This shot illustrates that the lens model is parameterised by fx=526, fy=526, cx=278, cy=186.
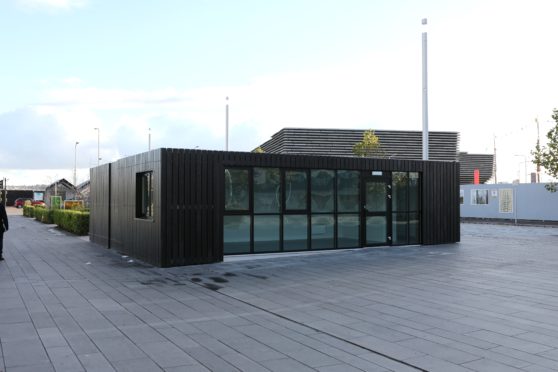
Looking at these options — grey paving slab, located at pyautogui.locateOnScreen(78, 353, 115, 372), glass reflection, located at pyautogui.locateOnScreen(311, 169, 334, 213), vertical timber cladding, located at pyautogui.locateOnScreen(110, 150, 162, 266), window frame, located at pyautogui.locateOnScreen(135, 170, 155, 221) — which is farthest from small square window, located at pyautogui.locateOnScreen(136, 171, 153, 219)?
grey paving slab, located at pyautogui.locateOnScreen(78, 353, 115, 372)

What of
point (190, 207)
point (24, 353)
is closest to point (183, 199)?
point (190, 207)

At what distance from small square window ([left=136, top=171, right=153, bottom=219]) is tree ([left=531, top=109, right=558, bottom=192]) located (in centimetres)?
2017

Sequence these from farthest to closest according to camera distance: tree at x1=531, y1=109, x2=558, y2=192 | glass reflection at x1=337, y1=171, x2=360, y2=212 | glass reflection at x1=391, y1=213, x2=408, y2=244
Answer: tree at x1=531, y1=109, x2=558, y2=192 → glass reflection at x1=391, y1=213, x2=408, y2=244 → glass reflection at x1=337, y1=171, x2=360, y2=212

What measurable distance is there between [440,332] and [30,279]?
26.5 feet

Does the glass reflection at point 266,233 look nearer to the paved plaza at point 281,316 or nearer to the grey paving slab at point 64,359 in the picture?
the paved plaza at point 281,316

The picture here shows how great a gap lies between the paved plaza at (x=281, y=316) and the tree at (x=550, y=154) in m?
13.9

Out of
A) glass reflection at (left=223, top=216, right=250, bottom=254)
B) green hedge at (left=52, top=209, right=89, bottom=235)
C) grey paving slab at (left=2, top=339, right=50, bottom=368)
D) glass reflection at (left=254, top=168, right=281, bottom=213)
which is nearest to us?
grey paving slab at (left=2, top=339, right=50, bottom=368)

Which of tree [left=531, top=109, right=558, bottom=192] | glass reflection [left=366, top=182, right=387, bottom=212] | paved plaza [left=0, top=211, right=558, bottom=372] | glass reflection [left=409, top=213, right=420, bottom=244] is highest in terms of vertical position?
tree [left=531, top=109, right=558, bottom=192]

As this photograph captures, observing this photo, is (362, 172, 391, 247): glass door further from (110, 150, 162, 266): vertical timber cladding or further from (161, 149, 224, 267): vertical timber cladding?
(110, 150, 162, 266): vertical timber cladding

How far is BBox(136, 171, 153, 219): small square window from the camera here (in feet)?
44.8

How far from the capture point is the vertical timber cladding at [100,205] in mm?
17391

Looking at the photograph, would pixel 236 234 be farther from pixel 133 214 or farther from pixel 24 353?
pixel 24 353

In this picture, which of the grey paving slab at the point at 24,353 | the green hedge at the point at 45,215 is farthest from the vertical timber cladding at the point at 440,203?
the green hedge at the point at 45,215

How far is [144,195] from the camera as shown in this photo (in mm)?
14195
